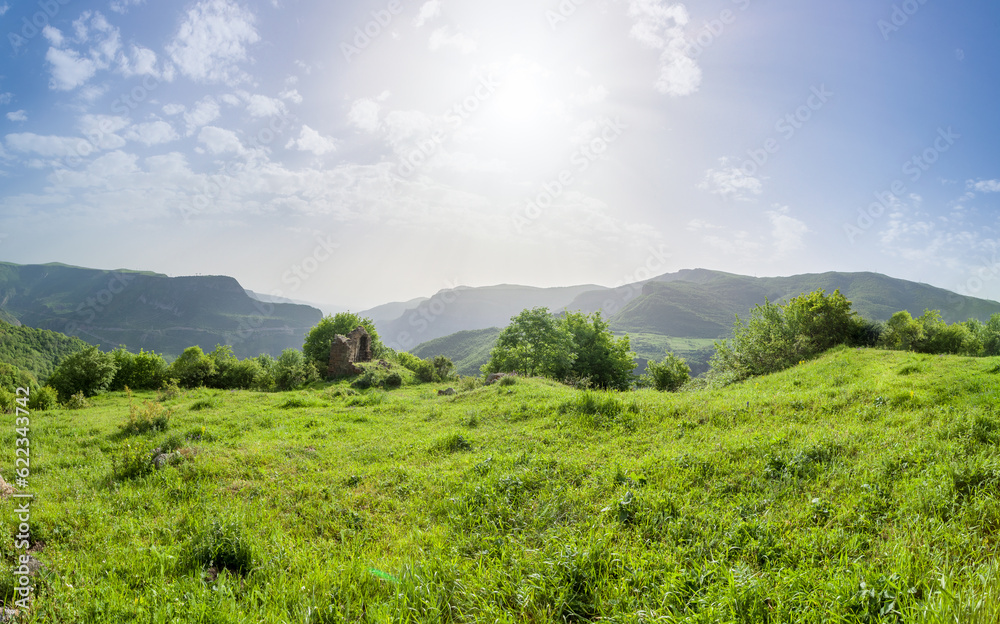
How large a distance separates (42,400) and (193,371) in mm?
11434

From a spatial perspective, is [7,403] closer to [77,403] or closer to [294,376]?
[77,403]

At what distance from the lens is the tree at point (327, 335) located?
42.6m

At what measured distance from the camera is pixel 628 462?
6.71 meters

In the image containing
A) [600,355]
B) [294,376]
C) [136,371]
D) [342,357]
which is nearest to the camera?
[136,371]

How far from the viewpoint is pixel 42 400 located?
20.7 meters

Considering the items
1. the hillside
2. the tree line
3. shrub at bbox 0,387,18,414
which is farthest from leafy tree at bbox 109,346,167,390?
the hillside

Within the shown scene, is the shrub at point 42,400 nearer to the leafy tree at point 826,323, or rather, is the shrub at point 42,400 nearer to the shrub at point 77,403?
the shrub at point 77,403

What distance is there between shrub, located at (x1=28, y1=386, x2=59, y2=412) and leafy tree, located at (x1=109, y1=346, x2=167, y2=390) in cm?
954

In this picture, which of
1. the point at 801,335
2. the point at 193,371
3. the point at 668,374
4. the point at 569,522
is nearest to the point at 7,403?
the point at 193,371

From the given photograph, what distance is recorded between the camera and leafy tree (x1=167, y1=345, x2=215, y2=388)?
31891 millimetres

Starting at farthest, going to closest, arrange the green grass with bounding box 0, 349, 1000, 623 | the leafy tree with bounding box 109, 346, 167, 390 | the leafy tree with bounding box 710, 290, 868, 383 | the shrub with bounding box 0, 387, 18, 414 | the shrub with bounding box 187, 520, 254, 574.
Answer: the leafy tree with bounding box 109, 346, 167, 390
the leafy tree with bounding box 710, 290, 868, 383
the shrub with bounding box 0, 387, 18, 414
the shrub with bounding box 187, 520, 254, 574
the green grass with bounding box 0, 349, 1000, 623

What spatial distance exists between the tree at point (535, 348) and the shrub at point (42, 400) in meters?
27.5

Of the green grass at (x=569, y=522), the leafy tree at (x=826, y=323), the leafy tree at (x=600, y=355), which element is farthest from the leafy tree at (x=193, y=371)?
the leafy tree at (x=826, y=323)

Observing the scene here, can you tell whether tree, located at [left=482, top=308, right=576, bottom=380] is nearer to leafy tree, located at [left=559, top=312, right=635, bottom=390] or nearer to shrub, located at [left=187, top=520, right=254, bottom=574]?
leafy tree, located at [left=559, top=312, right=635, bottom=390]
